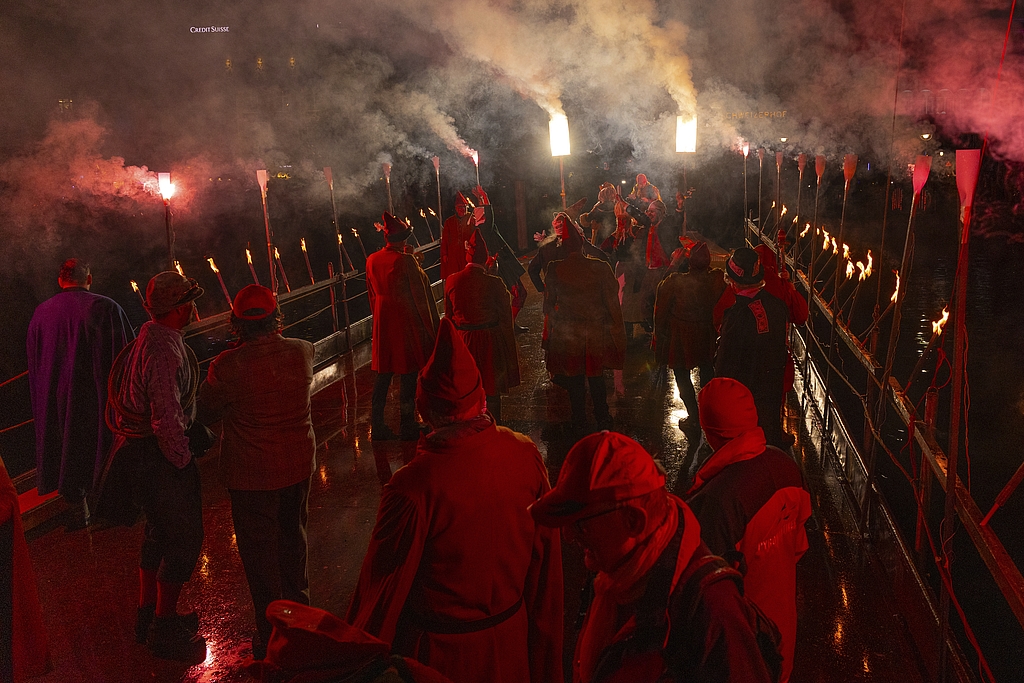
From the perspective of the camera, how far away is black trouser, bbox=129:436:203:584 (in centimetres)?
351

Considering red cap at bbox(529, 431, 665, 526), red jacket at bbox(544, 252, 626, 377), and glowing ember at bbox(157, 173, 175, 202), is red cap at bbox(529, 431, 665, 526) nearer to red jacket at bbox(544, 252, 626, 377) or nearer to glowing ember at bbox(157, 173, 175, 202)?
red jacket at bbox(544, 252, 626, 377)

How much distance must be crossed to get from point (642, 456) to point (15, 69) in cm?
1090

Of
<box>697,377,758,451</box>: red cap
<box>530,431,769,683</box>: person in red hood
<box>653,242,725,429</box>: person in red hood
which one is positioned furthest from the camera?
<box>653,242,725,429</box>: person in red hood

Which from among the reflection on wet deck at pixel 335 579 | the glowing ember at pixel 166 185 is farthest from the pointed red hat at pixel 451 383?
the glowing ember at pixel 166 185

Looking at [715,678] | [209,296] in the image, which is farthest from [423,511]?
[209,296]

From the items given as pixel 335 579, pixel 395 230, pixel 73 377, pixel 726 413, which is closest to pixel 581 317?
pixel 395 230

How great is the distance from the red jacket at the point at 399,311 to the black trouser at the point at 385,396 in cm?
13

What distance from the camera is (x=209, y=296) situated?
2259 centimetres

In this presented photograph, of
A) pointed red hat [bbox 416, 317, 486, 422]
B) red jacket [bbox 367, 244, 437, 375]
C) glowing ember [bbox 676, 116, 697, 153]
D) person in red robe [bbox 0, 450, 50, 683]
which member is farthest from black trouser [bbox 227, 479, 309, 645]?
Result: glowing ember [bbox 676, 116, 697, 153]

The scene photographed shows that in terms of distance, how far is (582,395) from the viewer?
639cm

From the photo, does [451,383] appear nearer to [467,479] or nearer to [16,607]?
[467,479]

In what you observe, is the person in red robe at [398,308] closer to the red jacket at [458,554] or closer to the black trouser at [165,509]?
the black trouser at [165,509]

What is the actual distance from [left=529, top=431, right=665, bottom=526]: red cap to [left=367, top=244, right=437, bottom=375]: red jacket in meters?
4.36

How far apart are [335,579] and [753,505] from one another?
265cm
